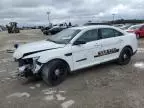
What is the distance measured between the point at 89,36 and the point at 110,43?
89cm

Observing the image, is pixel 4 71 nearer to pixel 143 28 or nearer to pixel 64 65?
pixel 64 65

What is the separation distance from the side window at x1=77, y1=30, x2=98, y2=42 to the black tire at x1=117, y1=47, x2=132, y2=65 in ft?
4.67

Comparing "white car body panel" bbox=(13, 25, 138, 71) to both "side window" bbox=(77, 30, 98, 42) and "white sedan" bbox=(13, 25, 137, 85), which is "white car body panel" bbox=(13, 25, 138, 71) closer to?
"white sedan" bbox=(13, 25, 137, 85)

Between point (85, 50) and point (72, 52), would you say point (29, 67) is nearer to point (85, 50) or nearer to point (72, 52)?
point (72, 52)

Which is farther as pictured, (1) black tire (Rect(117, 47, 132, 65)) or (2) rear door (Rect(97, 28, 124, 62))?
(1) black tire (Rect(117, 47, 132, 65))

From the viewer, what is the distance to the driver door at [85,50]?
721cm

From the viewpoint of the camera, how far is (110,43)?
8.23 metres

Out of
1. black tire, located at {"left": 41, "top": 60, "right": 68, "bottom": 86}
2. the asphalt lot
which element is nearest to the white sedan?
black tire, located at {"left": 41, "top": 60, "right": 68, "bottom": 86}

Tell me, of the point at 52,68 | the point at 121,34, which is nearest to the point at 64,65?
the point at 52,68

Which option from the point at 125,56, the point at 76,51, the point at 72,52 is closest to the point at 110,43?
the point at 125,56

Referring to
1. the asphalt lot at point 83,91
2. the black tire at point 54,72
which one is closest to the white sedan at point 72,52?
the black tire at point 54,72

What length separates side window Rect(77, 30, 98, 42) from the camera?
7.65 m

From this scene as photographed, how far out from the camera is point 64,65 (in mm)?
6922

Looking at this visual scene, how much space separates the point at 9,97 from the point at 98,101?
230cm
